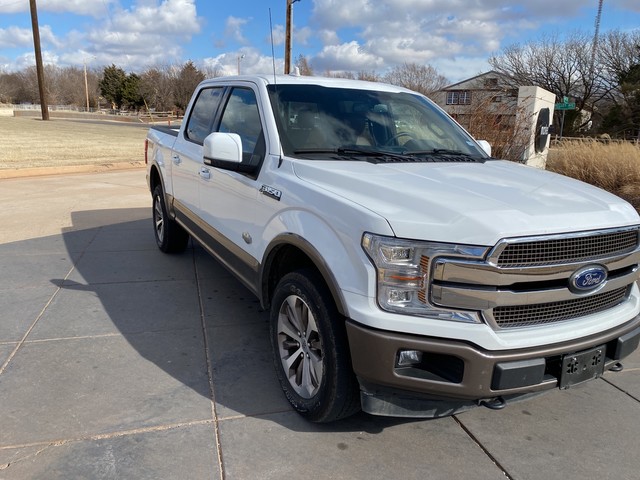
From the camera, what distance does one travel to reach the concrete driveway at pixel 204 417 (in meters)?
2.67

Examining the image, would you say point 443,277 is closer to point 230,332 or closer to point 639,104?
point 230,332

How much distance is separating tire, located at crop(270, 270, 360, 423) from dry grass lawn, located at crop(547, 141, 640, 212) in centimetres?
723

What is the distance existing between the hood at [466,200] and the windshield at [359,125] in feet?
1.09

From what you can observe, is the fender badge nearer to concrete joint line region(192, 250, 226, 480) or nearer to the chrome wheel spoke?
the chrome wheel spoke

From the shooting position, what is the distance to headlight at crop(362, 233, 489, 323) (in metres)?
2.35

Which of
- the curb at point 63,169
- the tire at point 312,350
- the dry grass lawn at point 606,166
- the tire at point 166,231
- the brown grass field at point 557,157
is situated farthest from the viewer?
the curb at point 63,169

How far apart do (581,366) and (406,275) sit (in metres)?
0.99

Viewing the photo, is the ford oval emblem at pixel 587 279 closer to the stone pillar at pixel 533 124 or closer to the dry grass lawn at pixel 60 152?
the stone pillar at pixel 533 124

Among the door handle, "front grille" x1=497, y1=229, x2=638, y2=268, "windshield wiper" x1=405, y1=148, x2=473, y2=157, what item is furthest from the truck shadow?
"windshield wiper" x1=405, y1=148, x2=473, y2=157

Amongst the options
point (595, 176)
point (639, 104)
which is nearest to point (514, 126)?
point (595, 176)

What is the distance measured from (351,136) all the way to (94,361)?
91.9 inches

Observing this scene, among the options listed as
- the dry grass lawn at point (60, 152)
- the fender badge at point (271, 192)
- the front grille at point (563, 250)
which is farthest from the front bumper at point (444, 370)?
the dry grass lawn at point (60, 152)

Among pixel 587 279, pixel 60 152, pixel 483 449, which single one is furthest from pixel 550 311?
pixel 60 152

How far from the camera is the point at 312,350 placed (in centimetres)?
295
